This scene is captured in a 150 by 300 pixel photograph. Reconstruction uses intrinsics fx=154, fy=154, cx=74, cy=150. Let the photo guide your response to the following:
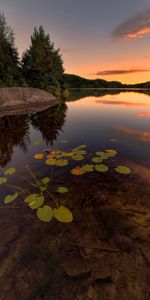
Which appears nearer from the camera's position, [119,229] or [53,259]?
[53,259]

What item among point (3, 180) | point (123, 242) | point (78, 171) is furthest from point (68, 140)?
point (123, 242)

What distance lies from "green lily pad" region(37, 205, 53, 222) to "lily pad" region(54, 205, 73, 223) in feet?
0.26

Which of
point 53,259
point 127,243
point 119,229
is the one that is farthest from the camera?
point 119,229

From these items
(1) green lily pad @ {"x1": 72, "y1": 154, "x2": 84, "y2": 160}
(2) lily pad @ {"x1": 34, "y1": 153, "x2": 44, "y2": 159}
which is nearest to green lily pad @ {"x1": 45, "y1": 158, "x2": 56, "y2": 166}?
(2) lily pad @ {"x1": 34, "y1": 153, "x2": 44, "y2": 159}

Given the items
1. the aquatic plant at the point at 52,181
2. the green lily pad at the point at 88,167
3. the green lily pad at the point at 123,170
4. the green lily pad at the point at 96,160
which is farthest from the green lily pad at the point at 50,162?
the green lily pad at the point at 123,170

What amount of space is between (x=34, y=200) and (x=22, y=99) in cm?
1544

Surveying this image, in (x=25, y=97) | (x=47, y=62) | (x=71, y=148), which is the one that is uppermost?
(x=47, y=62)

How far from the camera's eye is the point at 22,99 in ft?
52.2

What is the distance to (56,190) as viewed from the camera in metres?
2.84

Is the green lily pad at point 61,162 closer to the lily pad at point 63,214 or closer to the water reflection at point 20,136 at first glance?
the water reflection at point 20,136

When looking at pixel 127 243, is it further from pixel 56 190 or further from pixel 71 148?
pixel 71 148

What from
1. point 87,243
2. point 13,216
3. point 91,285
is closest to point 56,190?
point 13,216

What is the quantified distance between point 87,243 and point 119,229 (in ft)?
1.58

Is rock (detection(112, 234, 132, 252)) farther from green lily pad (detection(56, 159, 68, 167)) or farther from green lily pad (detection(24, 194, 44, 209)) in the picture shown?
green lily pad (detection(56, 159, 68, 167))
